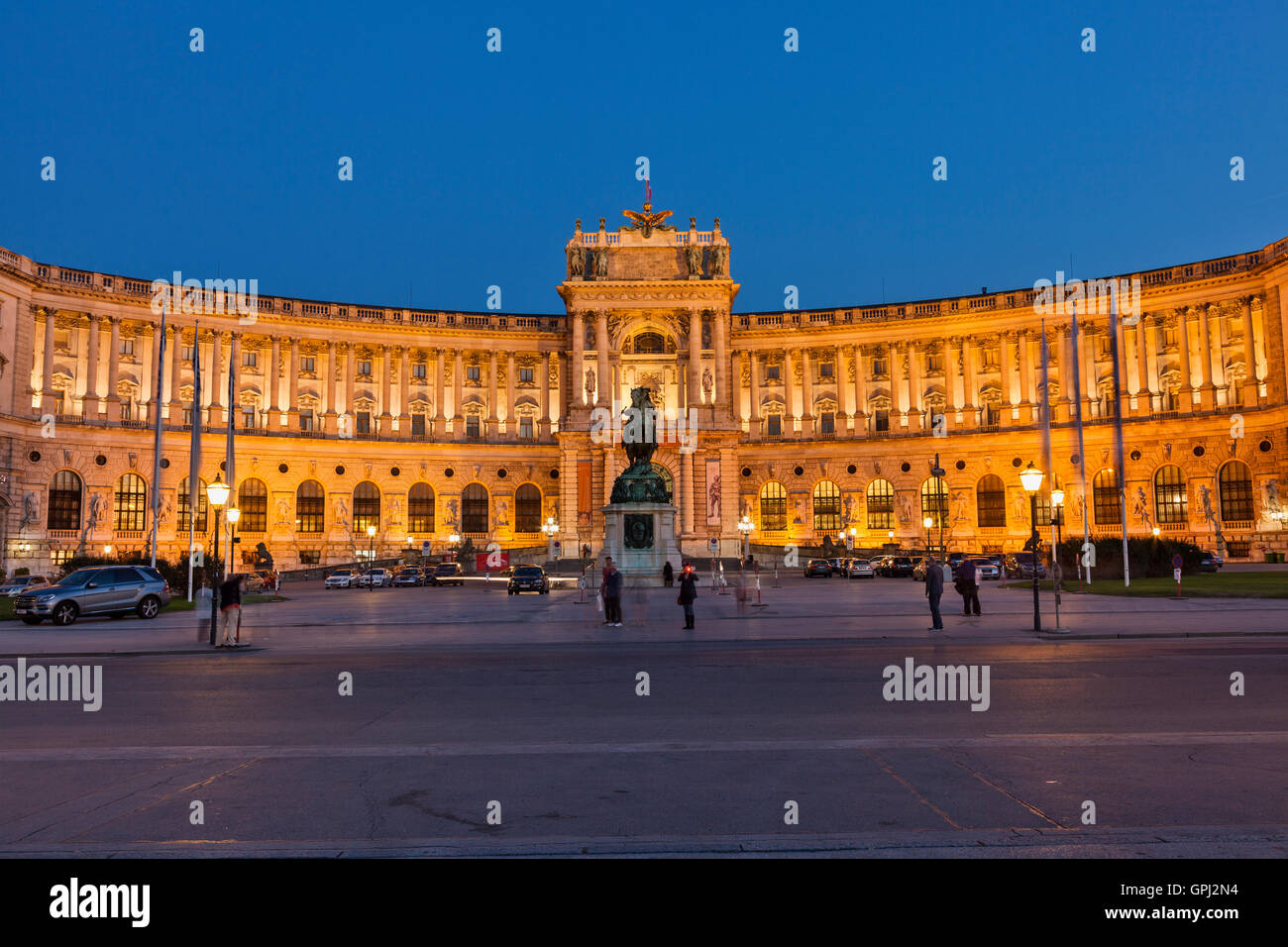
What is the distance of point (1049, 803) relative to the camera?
23.2 feet

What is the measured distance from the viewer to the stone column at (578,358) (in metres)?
84.6

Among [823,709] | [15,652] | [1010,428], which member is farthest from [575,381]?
[823,709]

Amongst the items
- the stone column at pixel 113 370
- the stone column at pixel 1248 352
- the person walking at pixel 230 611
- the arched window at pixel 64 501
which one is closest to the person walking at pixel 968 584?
the person walking at pixel 230 611

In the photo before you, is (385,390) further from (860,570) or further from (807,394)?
(860,570)

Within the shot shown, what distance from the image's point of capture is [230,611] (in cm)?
2202

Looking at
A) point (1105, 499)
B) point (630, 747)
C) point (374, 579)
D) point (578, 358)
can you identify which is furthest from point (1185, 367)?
point (630, 747)

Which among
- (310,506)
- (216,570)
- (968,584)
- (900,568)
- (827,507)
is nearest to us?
(216,570)

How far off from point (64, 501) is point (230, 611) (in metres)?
62.5

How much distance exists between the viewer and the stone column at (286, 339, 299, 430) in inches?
3337

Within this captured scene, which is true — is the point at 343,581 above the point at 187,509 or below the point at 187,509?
below

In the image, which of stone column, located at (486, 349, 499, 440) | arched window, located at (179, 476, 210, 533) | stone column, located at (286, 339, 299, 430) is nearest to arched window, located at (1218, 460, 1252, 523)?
stone column, located at (486, 349, 499, 440)

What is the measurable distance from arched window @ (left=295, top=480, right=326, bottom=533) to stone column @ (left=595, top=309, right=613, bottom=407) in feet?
85.1

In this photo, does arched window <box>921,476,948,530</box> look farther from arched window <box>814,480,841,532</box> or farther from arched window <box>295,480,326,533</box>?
arched window <box>295,480,326,533</box>
